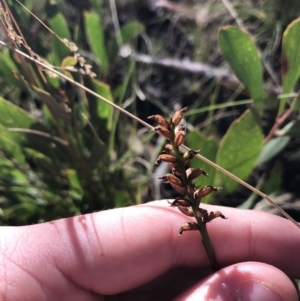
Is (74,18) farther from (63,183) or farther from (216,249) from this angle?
(216,249)

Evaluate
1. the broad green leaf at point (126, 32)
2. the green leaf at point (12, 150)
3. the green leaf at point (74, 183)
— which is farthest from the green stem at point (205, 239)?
the broad green leaf at point (126, 32)

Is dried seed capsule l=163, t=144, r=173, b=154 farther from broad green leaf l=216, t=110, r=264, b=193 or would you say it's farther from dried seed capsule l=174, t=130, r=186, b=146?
broad green leaf l=216, t=110, r=264, b=193

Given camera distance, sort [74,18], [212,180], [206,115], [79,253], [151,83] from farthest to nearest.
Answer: [74,18]
[151,83]
[206,115]
[212,180]
[79,253]

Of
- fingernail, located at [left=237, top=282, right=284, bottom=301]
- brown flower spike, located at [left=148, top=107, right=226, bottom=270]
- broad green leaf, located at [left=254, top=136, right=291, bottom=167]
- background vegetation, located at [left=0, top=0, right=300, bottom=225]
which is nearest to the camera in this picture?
brown flower spike, located at [left=148, top=107, right=226, bottom=270]

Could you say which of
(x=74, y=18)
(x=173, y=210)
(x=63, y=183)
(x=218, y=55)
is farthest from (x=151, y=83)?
(x=173, y=210)

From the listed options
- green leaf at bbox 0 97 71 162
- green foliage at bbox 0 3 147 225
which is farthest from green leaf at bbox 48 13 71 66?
green leaf at bbox 0 97 71 162

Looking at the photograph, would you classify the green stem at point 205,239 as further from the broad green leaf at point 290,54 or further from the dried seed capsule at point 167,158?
the broad green leaf at point 290,54

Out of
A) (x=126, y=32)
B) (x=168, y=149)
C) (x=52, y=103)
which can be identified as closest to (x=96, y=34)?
(x=126, y=32)
